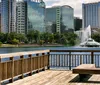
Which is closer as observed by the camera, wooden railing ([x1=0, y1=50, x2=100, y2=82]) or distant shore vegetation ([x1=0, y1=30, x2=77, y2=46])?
wooden railing ([x1=0, y1=50, x2=100, y2=82])

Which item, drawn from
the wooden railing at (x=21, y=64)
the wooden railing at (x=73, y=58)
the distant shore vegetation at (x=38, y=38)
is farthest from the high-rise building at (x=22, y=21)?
the wooden railing at (x=21, y=64)

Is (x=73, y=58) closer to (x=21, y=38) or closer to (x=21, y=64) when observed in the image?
(x=21, y=64)

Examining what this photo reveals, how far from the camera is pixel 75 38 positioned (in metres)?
132

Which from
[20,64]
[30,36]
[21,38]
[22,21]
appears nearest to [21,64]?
[20,64]

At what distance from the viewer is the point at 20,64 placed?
980 centimetres

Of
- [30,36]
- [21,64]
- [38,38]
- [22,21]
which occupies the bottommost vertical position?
[38,38]

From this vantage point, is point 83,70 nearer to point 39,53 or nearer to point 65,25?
point 39,53

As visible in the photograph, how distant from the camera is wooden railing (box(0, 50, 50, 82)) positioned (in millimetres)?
8445

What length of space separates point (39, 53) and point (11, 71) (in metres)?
3.40

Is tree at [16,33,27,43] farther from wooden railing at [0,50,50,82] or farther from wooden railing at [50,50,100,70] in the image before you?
wooden railing at [0,50,50,82]

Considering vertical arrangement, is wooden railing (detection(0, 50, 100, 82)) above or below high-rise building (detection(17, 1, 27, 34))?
below

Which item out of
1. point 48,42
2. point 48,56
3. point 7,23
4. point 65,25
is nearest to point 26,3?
point 7,23

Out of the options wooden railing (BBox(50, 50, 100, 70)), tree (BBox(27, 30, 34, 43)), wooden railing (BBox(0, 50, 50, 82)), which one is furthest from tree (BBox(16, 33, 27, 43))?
wooden railing (BBox(0, 50, 50, 82))

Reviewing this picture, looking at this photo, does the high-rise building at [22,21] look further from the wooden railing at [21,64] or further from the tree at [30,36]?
the wooden railing at [21,64]
